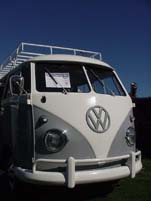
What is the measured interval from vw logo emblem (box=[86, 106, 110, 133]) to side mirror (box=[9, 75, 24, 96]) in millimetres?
1117

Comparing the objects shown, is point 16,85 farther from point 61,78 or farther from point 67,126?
point 67,126

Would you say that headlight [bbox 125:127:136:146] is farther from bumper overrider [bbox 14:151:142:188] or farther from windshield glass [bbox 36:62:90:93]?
windshield glass [bbox 36:62:90:93]

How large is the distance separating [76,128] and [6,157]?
174cm

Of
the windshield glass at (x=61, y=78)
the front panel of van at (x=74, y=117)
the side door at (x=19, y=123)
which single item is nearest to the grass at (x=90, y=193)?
the side door at (x=19, y=123)

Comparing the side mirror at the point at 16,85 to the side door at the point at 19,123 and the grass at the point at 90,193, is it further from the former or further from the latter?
the grass at the point at 90,193

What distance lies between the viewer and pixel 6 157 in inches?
270

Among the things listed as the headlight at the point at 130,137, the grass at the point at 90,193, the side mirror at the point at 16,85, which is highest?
the side mirror at the point at 16,85

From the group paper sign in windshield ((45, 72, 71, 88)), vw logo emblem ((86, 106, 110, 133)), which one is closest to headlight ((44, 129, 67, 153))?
vw logo emblem ((86, 106, 110, 133))

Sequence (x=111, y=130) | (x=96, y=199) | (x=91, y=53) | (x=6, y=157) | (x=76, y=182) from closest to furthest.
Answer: (x=76, y=182) < (x=111, y=130) < (x=96, y=199) < (x=6, y=157) < (x=91, y=53)

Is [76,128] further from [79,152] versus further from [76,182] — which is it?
[76,182]

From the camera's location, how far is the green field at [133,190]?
6.43 metres

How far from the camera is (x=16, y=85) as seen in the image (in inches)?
247

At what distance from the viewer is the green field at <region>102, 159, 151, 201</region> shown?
643cm

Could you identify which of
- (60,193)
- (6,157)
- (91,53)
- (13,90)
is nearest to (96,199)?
(60,193)
